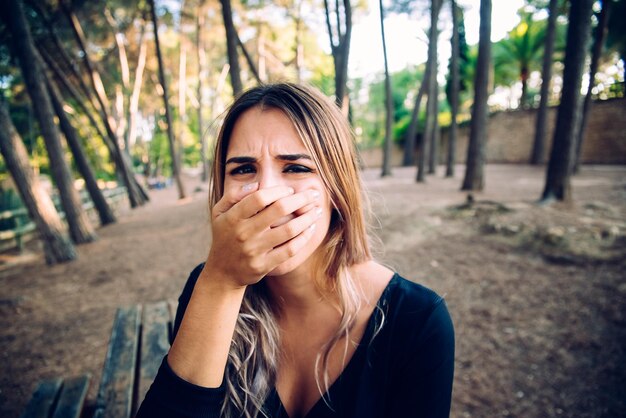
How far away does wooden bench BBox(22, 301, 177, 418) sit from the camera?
173 cm

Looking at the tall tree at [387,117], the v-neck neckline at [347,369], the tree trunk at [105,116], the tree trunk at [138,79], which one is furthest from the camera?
the tree trunk at [138,79]

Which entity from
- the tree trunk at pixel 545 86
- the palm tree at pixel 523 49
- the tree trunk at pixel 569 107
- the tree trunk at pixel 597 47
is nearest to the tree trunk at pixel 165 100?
the tree trunk at pixel 569 107

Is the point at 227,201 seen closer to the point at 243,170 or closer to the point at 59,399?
the point at 243,170

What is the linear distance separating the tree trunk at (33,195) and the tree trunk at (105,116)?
6.53 m

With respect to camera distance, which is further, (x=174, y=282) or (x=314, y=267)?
(x=174, y=282)

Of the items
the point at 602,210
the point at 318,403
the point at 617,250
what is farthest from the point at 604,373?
the point at 602,210

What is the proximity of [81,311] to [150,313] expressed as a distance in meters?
3.20

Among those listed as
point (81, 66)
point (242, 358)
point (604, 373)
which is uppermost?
point (81, 66)

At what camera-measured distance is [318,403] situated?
137 centimetres

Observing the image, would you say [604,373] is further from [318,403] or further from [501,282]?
[318,403]

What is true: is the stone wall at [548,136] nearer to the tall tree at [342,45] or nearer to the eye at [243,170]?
the tall tree at [342,45]

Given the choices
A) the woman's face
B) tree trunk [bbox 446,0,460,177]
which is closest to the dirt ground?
the woman's face

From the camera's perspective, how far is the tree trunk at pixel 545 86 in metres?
14.1

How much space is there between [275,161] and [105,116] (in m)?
14.9
